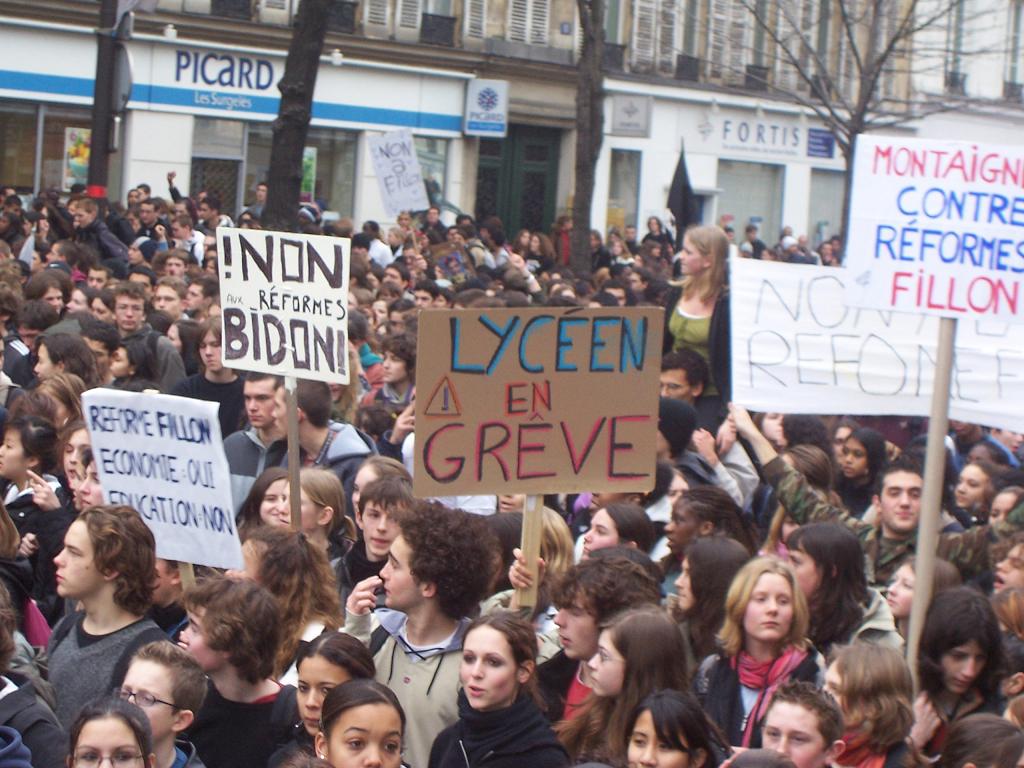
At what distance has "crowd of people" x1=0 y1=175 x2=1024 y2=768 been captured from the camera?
15.1 feet

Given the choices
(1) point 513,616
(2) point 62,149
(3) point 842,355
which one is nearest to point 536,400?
(1) point 513,616

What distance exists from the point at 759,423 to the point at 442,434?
133 inches

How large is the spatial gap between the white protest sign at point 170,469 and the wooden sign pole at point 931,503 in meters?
2.17

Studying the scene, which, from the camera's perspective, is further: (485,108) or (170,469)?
(485,108)

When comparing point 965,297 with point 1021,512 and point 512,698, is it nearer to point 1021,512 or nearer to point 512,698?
point 1021,512

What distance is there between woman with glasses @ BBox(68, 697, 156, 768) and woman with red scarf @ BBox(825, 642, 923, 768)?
74.4 inches

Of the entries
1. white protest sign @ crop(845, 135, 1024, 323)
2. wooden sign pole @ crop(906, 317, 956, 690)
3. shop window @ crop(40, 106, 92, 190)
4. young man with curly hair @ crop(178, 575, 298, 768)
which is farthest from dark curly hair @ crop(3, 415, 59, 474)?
shop window @ crop(40, 106, 92, 190)

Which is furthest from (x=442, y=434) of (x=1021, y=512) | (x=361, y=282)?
(x=361, y=282)

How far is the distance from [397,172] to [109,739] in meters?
14.6

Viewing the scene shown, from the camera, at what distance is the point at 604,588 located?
5.30 m

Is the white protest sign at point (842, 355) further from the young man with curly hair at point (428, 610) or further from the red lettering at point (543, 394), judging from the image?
the young man with curly hair at point (428, 610)

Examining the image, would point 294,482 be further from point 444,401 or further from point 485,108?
point 485,108

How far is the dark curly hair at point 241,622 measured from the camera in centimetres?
502

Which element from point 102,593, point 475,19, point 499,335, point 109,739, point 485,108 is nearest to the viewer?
point 109,739
